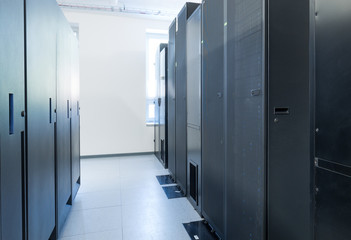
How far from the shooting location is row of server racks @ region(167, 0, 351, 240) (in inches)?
31.9

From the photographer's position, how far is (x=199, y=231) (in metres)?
2.12

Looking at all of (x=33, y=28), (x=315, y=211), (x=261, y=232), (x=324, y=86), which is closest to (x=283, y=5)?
(x=324, y=86)

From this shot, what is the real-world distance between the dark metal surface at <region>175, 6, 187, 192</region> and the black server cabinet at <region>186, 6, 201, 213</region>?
15 centimetres

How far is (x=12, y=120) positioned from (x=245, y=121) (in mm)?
1215

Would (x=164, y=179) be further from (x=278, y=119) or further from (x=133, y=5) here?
(x=133, y=5)

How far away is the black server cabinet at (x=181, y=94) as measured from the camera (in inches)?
110

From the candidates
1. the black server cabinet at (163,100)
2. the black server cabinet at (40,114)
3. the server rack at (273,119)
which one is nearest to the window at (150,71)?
the black server cabinet at (163,100)

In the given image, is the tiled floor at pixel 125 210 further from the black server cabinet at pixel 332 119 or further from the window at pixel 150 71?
the window at pixel 150 71

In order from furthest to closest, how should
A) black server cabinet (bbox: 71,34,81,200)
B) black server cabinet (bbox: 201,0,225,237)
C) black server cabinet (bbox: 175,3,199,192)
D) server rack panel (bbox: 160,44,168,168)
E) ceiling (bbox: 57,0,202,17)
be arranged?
1. ceiling (bbox: 57,0,202,17)
2. server rack panel (bbox: 160,44,168,168)
3. black server cabinet (bbox: 175,3,199,192)
4. black server cabinet (bbox: 71,34,81,200)
5. black server cabinet (bbox: 201,0,225,237)

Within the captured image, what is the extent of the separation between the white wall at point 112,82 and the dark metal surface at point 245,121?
368 centimetres

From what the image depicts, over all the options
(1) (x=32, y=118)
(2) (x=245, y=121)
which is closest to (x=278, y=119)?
(2) (x=245, y=121)

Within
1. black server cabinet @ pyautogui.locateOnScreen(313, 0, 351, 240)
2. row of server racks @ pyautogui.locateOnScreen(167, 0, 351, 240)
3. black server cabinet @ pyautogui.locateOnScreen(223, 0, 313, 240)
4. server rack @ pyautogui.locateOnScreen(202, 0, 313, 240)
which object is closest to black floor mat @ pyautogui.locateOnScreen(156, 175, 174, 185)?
row of server racks @ pyautogui.locateOnScreen(167, 0, 351, 240)

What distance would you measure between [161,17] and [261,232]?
15.2ft

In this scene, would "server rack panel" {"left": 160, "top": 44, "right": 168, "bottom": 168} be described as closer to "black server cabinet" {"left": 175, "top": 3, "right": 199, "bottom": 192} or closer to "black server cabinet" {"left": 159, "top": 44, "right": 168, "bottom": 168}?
"black server cabinet" {"left": 159, "top": 44, "right": 168, "bottom": 168}
